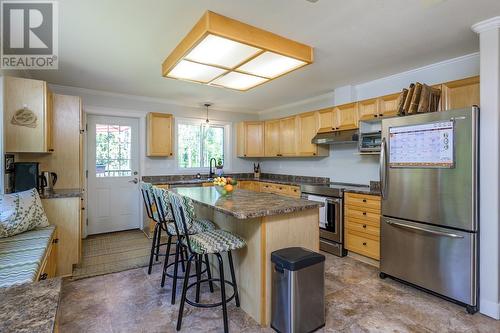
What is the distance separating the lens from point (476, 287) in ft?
7.68

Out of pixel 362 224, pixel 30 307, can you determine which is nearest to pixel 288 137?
pixel 362 224

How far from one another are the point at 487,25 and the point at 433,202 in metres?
1.62

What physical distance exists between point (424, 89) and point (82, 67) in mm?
4092

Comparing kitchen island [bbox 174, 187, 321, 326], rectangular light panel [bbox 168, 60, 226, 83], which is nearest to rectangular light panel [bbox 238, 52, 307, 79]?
rectangular light panel [bbox 168, 60, 226, 83]

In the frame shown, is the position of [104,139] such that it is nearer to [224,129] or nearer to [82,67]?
[82,67]

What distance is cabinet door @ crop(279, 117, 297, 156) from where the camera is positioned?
5.16 meters

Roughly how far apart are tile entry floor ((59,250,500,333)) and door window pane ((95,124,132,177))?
2327 millimetres

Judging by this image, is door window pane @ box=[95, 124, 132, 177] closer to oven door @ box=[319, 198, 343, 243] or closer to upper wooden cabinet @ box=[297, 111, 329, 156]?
upper wooden cabinet @ box=[297, 111, 329, 156]

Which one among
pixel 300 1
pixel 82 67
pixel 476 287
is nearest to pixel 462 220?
pixel 476 287

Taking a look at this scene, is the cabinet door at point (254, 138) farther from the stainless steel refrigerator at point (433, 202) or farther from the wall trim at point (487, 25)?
the wall trim at point (487, 25)

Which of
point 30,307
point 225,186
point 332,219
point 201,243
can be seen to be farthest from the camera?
point 332,219

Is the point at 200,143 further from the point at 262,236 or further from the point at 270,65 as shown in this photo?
the point at 262,236

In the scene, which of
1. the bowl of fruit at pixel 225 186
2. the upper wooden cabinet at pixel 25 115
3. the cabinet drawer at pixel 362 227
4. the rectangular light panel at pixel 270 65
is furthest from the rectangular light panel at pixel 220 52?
the cabinet drawer at pixel 362 227

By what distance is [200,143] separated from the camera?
586 centimetres
